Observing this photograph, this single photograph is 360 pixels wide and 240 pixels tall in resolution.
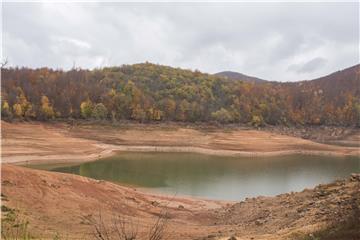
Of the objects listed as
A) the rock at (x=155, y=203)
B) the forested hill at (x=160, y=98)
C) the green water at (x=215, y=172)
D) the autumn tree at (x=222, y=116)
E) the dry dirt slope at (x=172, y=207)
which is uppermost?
the forested hill at (x=160, y=98)

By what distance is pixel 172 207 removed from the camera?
65.0 feet

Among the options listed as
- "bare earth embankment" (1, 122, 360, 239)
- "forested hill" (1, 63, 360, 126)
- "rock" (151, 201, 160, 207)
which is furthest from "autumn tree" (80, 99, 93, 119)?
"rock" (151, 201, 160, 207)

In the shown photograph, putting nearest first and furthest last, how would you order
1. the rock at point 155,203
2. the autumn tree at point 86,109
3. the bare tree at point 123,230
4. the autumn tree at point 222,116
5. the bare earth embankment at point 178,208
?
1. the bare tree at point 123,230
2. the bare earth embankment at point 178,208
3. the rock at point 155,203
4. the autumn tree at point 86,109
5. the autumn tree at point 222,116

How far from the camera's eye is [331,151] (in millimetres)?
53812

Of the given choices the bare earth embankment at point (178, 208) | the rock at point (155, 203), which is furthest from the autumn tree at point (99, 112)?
the rock at point (155, 203)

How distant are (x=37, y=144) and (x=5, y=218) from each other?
3220cm

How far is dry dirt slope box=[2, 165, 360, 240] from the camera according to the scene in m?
11.9

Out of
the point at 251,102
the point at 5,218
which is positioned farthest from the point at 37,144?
the point at 251,102

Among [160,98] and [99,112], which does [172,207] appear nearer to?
[99,112]

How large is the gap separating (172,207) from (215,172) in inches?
678

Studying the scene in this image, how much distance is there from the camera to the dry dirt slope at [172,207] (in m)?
11.9

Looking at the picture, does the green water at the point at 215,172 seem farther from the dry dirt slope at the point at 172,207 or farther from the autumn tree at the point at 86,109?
the autumn tree at the point at 86,109

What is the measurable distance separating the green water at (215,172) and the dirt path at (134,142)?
9.70 ft

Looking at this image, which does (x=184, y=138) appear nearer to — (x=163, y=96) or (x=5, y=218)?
(x=163, y=96)
